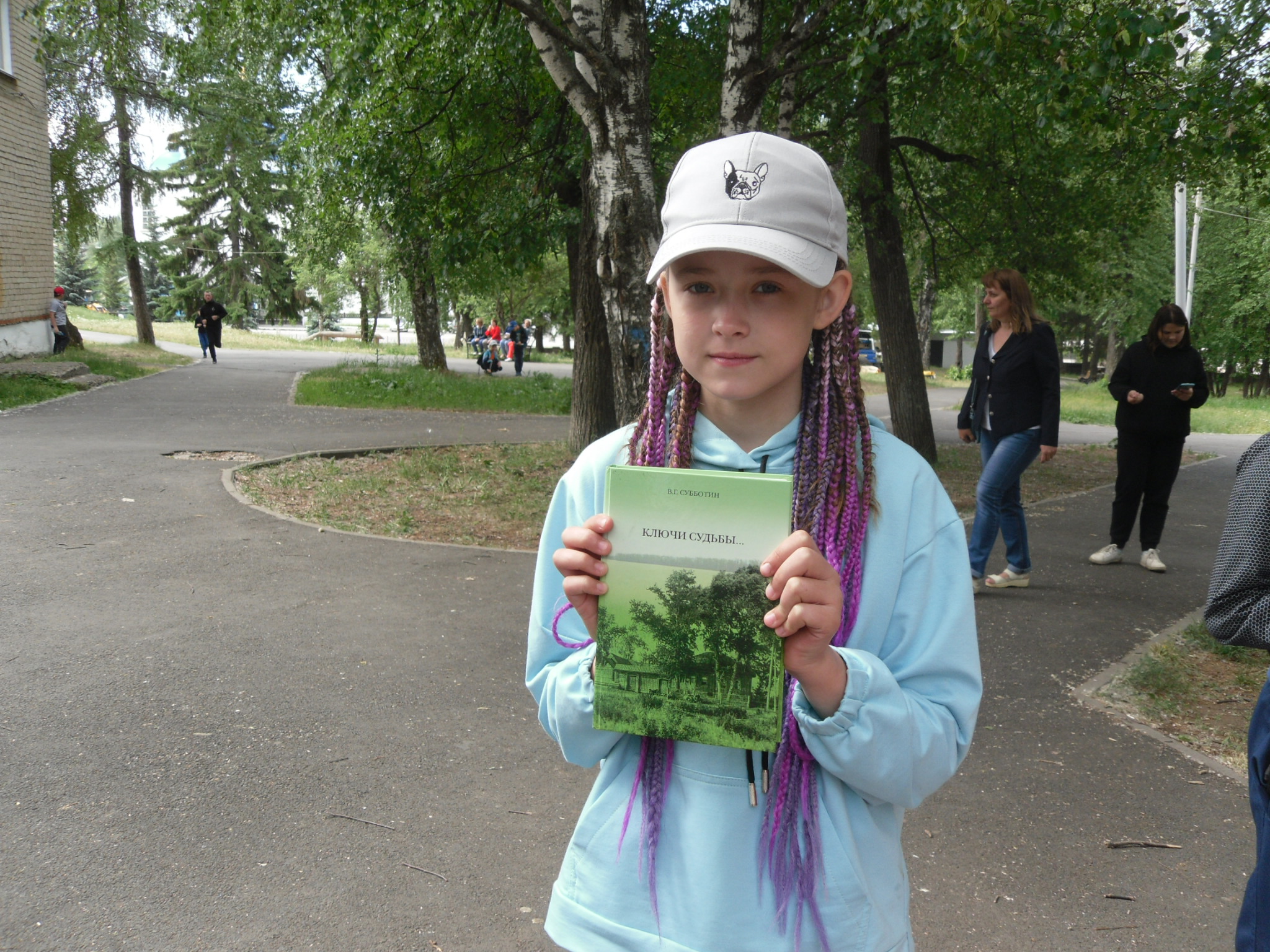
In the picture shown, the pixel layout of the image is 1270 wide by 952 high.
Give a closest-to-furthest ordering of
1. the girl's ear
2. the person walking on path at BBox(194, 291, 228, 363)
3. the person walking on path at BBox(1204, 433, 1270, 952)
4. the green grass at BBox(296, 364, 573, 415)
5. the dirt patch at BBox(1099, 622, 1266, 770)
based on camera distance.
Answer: the girl's ear
the person walking on path at BBox(1204, 433, 1270, 952)
the dirt patch at BBox(1099, 622, 1266, 770)
the green grass at BBox(296, 364, 573, 415)
the person walking on path at BBox(194, 291, 228, 363)

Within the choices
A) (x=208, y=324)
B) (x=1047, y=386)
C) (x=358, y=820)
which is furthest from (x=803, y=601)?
(x=208, y=324)

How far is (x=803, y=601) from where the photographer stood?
132 cm

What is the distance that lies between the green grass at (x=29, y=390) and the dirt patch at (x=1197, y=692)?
1544 cm

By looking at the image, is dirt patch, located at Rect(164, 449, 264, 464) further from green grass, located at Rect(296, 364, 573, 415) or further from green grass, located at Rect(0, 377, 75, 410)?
green grass, located at Rect(296, 364, 573, 415)

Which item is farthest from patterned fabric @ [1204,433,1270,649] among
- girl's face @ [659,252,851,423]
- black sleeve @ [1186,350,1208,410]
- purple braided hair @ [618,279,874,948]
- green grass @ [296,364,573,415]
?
green grass @ [296,364,573,415]

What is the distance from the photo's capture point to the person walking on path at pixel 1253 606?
6.47 ft

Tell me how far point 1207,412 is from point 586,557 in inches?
1439

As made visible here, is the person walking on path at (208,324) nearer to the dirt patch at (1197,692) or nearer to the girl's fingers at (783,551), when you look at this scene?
the dirt patch at (1197,692)

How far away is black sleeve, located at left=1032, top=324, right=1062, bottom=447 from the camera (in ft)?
23.7

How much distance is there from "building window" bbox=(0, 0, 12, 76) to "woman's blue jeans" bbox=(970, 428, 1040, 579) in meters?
21.1

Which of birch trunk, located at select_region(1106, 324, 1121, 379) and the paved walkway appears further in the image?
birch trunk, located at select_region(1106, 324, 1121, 379)

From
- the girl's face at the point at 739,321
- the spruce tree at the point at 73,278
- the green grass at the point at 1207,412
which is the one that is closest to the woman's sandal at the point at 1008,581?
the girl's face at the point at 739,321

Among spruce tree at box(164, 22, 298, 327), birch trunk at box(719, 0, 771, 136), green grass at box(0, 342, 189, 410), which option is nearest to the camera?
birch trunk at box(719, 0, 771, 136)

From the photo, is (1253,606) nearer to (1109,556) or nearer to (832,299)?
(832,299)
